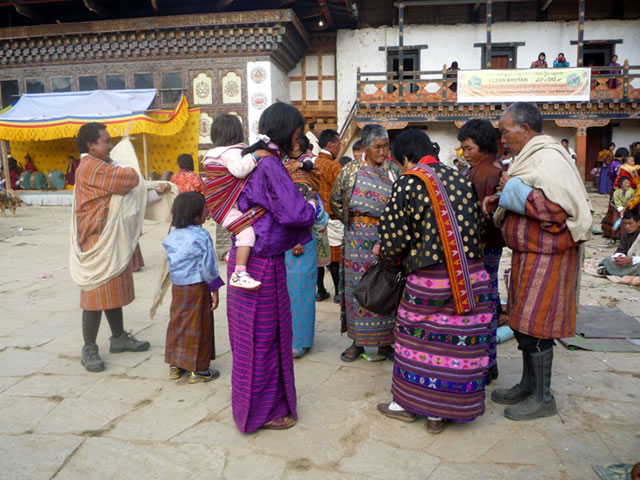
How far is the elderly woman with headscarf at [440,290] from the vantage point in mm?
2428

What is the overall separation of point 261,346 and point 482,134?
1.75m

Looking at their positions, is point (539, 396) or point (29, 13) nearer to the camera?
point (539, 396)

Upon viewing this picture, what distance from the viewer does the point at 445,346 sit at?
98.3 inches

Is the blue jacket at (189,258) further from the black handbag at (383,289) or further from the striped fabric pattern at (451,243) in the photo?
the striped fabric pattern at (451,243)

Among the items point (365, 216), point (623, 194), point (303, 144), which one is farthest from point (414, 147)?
point (623, 194)

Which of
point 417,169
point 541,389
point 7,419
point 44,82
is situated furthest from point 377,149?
point 44,82

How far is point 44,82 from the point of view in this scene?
1638 cm

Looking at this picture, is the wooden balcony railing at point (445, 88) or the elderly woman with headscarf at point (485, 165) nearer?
the elderly woman with headscarf at point (485, 165)

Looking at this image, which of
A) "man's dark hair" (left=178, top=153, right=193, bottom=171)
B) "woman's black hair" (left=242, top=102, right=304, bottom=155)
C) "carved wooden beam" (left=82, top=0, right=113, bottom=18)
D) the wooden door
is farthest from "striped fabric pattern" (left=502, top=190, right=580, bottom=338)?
the wooden door

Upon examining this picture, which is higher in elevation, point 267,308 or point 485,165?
point 485,165

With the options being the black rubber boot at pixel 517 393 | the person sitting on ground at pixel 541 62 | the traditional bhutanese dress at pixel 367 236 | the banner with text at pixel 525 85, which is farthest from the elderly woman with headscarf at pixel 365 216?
the person sitting on ground at pixel 541 62

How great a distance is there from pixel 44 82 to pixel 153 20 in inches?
182

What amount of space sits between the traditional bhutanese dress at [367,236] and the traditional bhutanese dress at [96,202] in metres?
1.61

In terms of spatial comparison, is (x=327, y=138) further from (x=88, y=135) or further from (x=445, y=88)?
(x=445, y=88)
